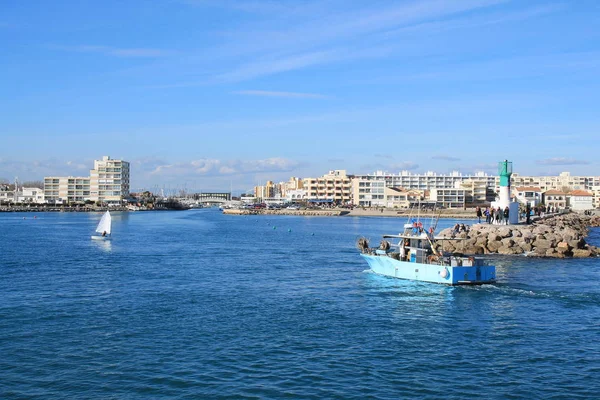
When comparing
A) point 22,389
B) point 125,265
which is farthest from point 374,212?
point 22,389

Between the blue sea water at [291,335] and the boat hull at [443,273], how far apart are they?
73cm

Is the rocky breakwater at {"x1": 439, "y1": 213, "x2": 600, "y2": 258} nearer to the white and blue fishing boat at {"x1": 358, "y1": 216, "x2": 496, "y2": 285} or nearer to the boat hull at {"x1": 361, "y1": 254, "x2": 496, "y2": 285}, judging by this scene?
the white and blue fishing boat at {"x1": 358, "y1": 216, "x2": 496, "y2": 285}

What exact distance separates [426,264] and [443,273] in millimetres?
1408

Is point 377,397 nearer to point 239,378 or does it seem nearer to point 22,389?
point 239,378

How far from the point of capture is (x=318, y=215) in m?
173

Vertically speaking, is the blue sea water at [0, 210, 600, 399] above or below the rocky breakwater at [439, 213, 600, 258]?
below

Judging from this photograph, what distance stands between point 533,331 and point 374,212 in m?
143

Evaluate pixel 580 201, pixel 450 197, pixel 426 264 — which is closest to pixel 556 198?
pixel 580 201

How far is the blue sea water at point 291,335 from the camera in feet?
57.4

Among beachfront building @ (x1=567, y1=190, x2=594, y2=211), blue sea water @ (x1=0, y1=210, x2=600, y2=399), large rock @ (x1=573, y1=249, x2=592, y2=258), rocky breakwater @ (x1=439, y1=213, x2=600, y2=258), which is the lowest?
blue sea water @ (x1=0, y1=210, x2=600, y2=399)

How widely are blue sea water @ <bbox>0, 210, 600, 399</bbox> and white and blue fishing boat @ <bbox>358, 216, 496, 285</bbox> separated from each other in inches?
31.8

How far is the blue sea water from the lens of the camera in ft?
57.4

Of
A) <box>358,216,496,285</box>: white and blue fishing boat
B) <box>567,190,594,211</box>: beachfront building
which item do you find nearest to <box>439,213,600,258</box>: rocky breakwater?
<box>358,216,496,285</box>: white and blue fishing boat

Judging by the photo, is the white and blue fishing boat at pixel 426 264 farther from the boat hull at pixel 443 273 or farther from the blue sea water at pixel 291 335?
the blue sea water at pixel 291 335
